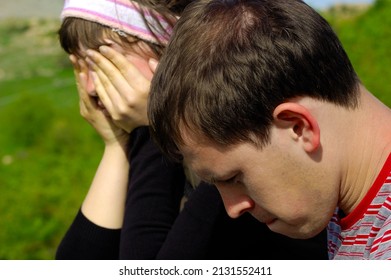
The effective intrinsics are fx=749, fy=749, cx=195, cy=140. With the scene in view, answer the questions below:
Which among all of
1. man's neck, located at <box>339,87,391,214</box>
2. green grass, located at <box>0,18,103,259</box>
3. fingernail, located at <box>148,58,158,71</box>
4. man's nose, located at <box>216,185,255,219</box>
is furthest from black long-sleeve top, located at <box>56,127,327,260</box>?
green grass, located at <box>0,18,103,259</box>

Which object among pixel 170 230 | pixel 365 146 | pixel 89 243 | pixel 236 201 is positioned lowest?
pixel 89 243

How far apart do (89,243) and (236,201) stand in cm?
82

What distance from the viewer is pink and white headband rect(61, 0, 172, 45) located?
2.14 meters

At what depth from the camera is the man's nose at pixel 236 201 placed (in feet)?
5.40

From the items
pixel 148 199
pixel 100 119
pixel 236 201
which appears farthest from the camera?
pixel 100 119

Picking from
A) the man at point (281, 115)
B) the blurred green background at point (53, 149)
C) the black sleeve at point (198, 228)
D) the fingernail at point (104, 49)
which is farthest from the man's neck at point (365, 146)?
the blurred green background at point (53, 149)

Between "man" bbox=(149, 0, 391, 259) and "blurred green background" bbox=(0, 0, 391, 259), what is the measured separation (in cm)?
136

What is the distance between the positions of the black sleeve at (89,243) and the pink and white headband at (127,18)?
63cm

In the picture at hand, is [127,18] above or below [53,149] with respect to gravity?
above

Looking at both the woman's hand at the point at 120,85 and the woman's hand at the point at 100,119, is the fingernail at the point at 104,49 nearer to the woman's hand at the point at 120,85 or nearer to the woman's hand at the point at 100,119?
the woman's hand at the point at 120,85

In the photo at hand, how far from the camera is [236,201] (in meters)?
1.66

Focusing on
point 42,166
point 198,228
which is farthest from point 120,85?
point 42,166

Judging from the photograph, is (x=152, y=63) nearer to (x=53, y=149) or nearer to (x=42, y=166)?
(x=42, y=166)

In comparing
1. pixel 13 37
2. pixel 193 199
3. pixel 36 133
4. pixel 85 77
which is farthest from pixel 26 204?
pixel 13 37
